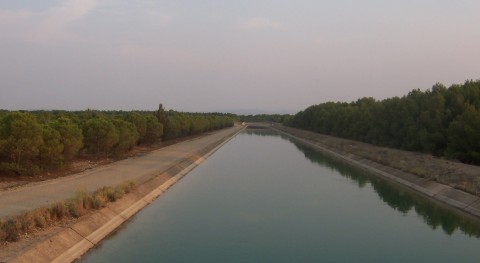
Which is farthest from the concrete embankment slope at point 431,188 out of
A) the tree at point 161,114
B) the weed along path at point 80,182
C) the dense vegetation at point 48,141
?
the tree at point 161,114

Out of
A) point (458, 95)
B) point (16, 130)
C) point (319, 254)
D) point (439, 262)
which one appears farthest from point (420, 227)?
point (458, 95)

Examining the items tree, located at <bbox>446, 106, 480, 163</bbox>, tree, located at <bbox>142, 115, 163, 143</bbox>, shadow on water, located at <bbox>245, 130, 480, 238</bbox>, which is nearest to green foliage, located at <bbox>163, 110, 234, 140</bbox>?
tree, located at <bbox>142, 115, 163, 143</bbox>

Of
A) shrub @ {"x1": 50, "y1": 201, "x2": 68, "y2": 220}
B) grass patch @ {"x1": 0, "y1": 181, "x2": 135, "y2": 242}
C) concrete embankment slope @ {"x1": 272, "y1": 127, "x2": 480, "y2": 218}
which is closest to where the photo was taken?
grass patch @ {"x1": 0, "y1": 181, "x2": 135, "y2": 242}

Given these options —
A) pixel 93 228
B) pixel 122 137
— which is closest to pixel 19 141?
pixel 93 228

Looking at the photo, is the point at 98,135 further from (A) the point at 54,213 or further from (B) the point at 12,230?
(B) the point at 12,230

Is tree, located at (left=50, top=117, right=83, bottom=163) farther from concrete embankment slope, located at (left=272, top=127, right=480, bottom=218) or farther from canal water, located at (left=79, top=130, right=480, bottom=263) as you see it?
concrete embankment slope, located at (left=272, top=127, right=480, bottom=218)

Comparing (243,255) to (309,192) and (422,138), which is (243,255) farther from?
(422,138)
